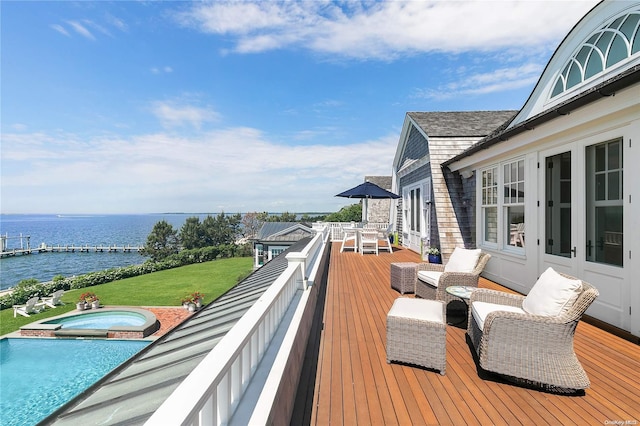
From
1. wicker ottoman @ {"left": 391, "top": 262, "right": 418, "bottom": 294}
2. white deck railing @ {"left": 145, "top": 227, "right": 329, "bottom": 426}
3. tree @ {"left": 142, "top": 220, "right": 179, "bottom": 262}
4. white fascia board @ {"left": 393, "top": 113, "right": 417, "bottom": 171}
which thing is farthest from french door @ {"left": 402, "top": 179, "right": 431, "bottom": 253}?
tree @ {"left": 142, "top": 220, "right": 179, "bottom": 262}

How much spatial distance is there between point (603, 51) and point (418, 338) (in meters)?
5.42

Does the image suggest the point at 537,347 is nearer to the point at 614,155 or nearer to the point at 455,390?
the point at 455,390

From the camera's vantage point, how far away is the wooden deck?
2.10 metres

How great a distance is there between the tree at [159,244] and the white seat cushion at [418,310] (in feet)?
150

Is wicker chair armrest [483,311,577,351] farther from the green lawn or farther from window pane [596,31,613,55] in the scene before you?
the green lawn

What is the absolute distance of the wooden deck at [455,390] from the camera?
2.10m

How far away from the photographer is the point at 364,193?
36.9 feet

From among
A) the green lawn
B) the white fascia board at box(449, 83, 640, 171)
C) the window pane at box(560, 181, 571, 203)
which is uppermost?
the white fascia board at box(449, 83, 640, 171)

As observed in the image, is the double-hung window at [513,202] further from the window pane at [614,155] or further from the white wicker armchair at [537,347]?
the white wicker armchair at [537,347]

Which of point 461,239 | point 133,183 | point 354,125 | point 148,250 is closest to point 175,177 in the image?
point 133,183

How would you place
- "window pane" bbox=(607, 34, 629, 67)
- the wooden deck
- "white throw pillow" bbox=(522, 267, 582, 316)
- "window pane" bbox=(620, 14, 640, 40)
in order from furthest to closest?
1. "window pane" bbox=(607, 34, 629, 67)
2. "window pane" bbox=(620, 14, 640, 40)
3. "white throw pillow" bbox=(522, 267, 582, 316)
4. the wooden deck

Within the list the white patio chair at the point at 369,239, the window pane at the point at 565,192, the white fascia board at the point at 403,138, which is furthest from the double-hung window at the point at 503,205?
the white fascia board at the point at 403,138

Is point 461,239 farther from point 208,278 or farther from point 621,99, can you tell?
point 208,278

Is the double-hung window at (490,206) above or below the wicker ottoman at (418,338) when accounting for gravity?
above
